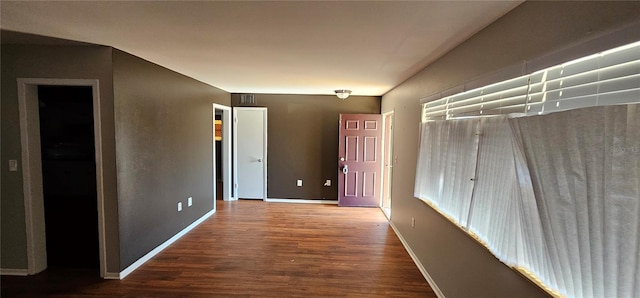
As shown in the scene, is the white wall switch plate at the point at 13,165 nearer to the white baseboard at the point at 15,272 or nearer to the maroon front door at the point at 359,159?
the white baseboard at the point at 15,272

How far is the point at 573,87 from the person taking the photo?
1.23m

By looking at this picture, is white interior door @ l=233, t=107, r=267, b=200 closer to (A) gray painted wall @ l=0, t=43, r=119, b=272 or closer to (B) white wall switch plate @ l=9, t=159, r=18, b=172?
(A) gray painted wall @ l=0, t=43, r=119, b=272

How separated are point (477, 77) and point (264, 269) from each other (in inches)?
107

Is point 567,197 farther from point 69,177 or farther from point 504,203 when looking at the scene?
point 69,177

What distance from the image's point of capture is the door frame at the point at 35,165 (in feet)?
9.17

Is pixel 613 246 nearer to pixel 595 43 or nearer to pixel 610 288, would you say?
pixel 610 288

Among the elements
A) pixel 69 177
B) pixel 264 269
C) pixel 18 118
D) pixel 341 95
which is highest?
pixel 341 95

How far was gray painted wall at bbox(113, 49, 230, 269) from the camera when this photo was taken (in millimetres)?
2924

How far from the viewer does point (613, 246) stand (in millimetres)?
1017

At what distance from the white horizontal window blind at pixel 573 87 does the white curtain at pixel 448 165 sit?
29 cm

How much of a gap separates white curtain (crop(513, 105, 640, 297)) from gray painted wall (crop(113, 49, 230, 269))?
338 cm

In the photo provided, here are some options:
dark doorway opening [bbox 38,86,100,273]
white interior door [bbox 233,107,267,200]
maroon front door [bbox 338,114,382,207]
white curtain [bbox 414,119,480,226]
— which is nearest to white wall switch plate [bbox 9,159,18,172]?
dark doorway opening [bbox 38,86,100,273]

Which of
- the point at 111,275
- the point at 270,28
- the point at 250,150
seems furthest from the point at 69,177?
the point at 250,150

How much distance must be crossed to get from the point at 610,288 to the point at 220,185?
714 centimetres
